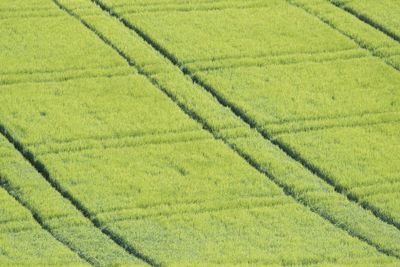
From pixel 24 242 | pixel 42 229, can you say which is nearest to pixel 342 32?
pixel 42 229

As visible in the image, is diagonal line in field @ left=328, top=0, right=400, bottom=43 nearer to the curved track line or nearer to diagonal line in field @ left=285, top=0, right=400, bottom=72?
diagonal line in field @ left=285, top=0, right=400, bottom=72

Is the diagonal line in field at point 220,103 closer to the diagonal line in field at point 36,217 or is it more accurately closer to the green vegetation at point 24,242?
the diagonal line in field at point 36,217

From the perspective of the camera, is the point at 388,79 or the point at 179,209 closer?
the point at 179,209

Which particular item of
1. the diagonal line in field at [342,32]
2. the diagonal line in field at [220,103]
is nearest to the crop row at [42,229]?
the diagonal line in field at [220,103]

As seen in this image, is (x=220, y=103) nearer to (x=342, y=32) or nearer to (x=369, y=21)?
(x=342, y=32)

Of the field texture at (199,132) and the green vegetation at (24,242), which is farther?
the field texture at (199,132)

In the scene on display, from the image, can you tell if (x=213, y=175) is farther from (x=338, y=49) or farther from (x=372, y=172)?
(x=338, y=49)

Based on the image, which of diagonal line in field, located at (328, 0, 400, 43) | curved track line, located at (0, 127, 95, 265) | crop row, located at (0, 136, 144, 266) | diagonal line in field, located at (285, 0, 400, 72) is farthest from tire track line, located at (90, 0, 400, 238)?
diagonal line in field, located at (328, 0, 400, 43)

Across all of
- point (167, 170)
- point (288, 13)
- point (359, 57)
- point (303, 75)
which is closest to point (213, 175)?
point (167, 170)
